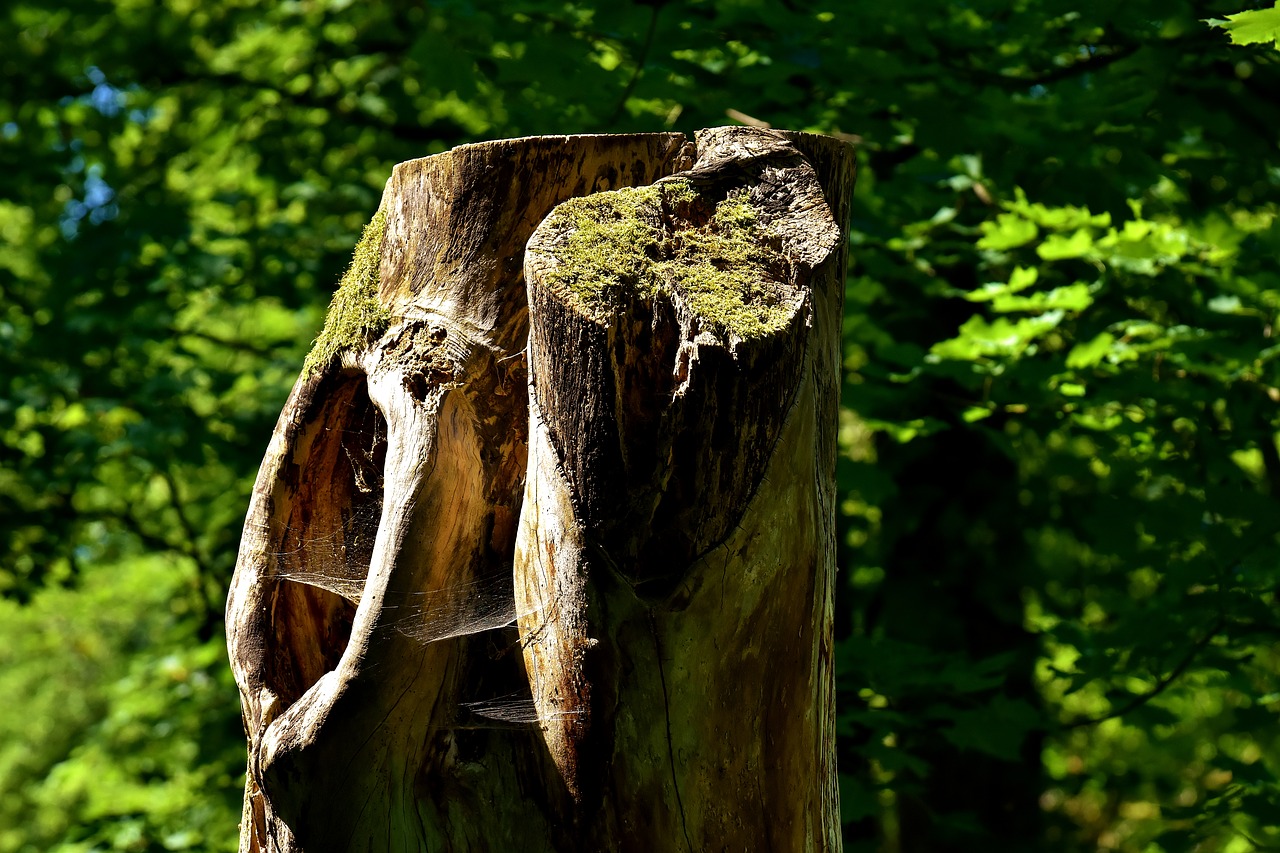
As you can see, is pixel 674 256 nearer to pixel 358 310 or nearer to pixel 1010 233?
pixel 358 310

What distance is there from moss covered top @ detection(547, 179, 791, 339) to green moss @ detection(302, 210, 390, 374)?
50 centimetres

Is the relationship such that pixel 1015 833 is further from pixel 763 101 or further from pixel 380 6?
pixel 380 6

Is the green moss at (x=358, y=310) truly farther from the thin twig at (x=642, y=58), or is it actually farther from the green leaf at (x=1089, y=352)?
the green leaf at (x=1089, y=352)

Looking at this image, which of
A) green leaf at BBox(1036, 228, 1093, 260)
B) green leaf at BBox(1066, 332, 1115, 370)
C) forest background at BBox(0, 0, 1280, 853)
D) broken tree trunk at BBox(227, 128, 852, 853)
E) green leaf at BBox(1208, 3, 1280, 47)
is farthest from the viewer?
green leaf at BBox(1036, 228, 1093, 260)

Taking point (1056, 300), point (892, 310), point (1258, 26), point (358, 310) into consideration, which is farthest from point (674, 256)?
point (892, 310)

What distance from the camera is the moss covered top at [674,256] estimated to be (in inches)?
67.2

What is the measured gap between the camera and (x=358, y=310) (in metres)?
2.14

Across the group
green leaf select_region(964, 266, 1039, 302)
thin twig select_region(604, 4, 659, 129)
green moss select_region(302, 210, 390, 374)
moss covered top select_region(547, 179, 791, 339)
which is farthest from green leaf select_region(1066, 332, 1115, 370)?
green moss select_region(302, 210, 390, 374)

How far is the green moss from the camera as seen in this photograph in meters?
2.10

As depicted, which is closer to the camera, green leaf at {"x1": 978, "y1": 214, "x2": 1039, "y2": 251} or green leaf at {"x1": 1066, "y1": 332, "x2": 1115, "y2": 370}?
green leaf at {"x1": 1066, "y1": 332, "x2": 1115, "y2": 370}

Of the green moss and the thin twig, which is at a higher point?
the thin twig

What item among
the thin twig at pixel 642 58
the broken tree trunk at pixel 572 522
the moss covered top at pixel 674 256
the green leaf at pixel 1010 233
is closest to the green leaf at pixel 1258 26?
the broken tree trunk at pixel 572 522

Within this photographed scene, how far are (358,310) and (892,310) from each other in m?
3.64

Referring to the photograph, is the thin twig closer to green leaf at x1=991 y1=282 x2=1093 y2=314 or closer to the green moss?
the green moss
